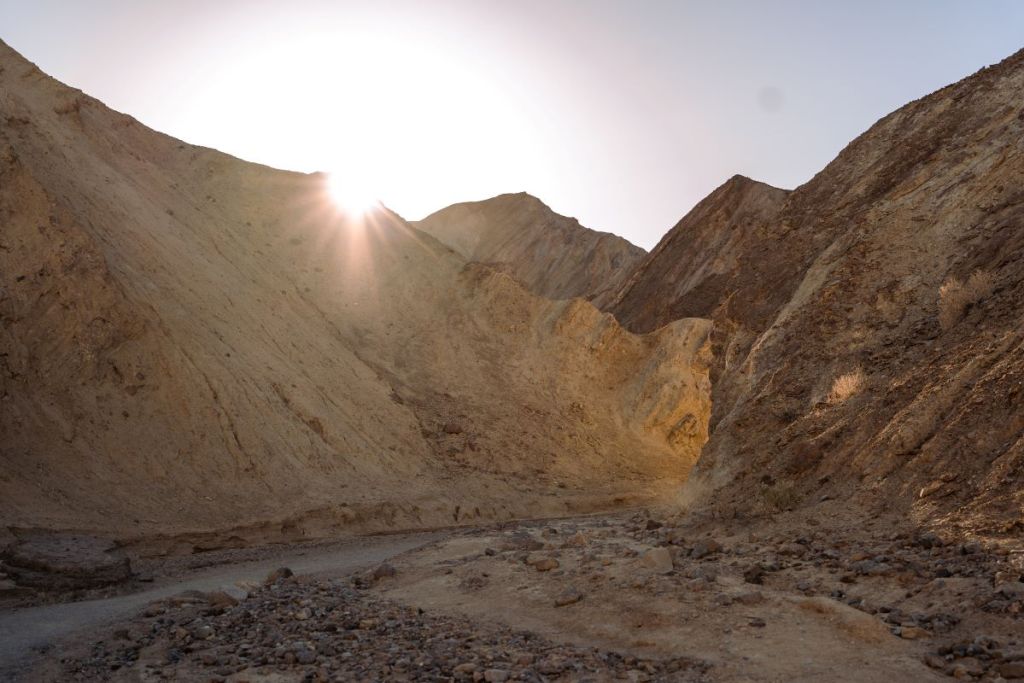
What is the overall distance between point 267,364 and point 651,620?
17.4 metres

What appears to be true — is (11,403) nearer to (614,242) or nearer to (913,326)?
(913,326)

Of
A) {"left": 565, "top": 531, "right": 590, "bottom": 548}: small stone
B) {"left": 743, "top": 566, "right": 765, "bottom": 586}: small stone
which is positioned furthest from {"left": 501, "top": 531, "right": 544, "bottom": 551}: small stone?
{"left": 743, "top": 566, "right": 765, "bottom": 586}: small stone

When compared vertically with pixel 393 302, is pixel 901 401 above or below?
below

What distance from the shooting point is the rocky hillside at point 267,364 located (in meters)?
16.1

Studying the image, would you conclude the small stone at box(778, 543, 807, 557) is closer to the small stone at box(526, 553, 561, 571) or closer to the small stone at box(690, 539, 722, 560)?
the small stone at box(690, 539, 722, 560)

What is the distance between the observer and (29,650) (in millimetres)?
7574

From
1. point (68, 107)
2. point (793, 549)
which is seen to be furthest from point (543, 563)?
point (68, 107)

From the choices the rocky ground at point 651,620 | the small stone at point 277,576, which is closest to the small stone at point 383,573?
the rocky ground at point 651,620

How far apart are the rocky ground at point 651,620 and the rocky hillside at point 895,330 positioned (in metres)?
0.69

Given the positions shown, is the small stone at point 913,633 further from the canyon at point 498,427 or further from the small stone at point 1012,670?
the small stone at point 1012,670

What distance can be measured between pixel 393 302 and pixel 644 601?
24.4 m

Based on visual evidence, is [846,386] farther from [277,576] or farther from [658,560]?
[277,576]

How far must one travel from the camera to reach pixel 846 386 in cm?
968

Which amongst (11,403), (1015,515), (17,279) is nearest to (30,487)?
(11,403)
